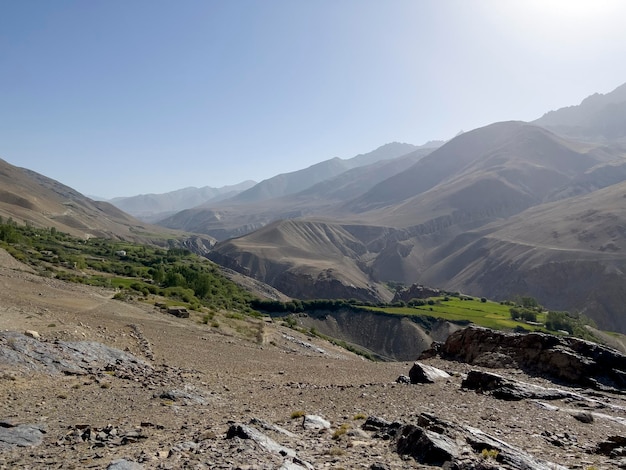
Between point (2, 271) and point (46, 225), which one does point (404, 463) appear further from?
point (46, 225)

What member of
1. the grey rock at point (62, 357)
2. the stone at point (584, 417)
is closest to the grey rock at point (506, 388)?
the stone at point (584, 417)

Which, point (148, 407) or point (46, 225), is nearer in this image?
point (148, 407)

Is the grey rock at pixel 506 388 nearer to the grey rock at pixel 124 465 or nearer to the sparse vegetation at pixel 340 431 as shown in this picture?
the sparse vegetation at pixel 340 431

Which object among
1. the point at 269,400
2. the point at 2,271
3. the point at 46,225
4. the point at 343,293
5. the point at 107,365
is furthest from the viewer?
the point at 343,293

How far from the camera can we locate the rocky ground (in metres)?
8.67

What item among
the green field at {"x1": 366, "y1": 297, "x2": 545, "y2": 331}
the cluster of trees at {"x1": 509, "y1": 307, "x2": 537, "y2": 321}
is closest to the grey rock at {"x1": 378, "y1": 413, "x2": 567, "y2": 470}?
the green field at {"x1": 366, "y1": 297, "x2": 545, "y2": 331}

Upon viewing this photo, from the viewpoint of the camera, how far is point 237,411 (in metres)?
12.9

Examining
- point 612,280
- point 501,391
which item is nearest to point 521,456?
point 501,391

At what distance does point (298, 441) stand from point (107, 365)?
32.0 feet

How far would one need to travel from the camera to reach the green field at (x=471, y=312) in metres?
77.8

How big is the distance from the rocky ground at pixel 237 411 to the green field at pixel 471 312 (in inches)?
2423

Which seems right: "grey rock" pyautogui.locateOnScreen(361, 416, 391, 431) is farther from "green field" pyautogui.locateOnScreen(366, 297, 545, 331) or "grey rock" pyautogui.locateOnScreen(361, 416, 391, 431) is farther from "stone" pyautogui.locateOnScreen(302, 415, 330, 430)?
"green field" pyautogui.locateOnScreen(366, 297, 545, 331)

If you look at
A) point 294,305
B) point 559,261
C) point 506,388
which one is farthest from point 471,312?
point 506,388

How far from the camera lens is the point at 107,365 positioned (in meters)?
16.2
